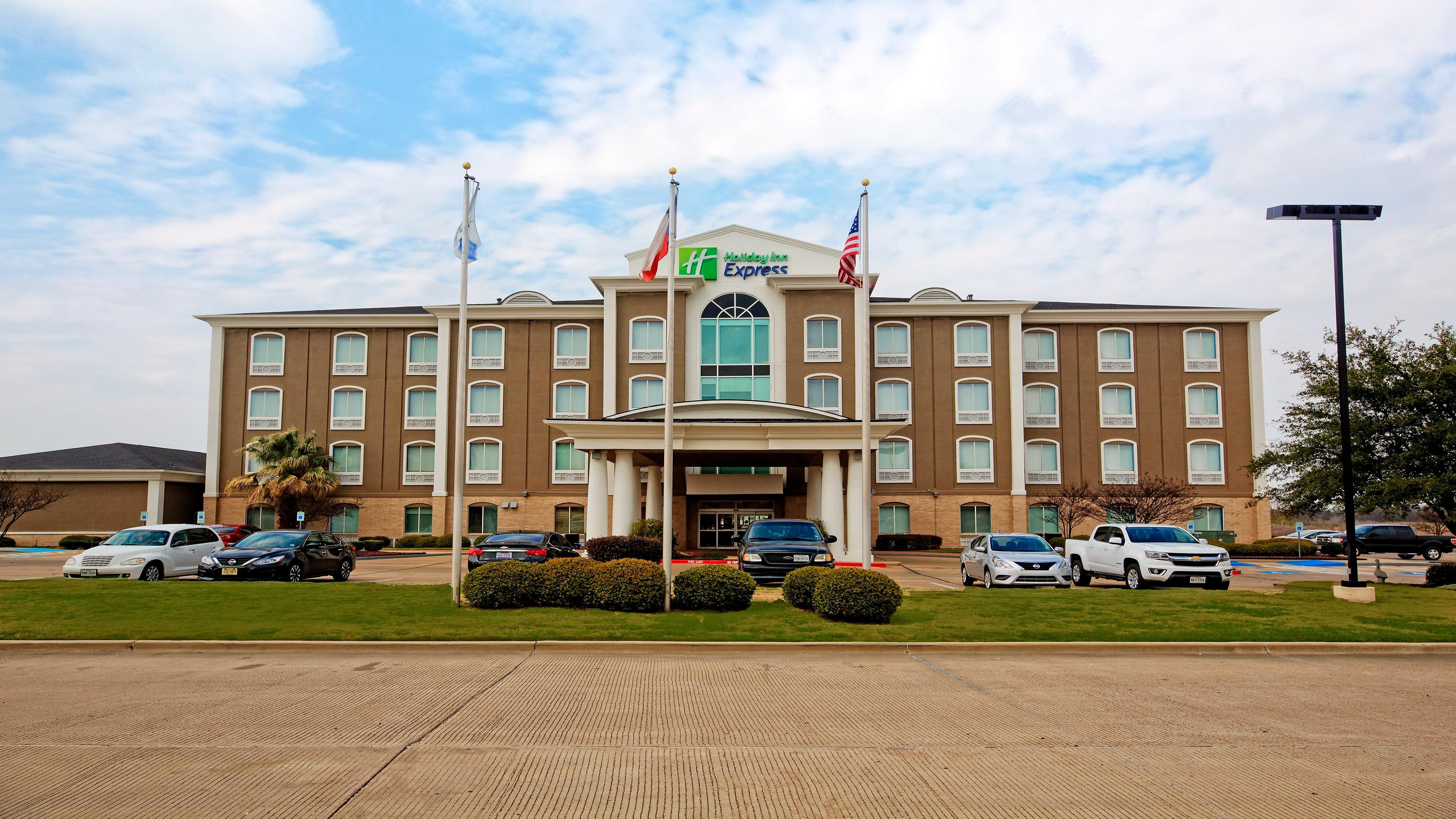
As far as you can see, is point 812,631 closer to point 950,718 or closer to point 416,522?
point 950,718

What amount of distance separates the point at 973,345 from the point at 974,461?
6.05m

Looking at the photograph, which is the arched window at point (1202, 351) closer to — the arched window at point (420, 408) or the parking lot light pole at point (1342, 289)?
the parking lot light pole at point (1342, 289)

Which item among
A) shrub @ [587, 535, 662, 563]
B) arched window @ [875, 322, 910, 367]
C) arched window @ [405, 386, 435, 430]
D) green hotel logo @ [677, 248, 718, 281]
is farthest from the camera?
arched window @ [405, 386, 435, 430]

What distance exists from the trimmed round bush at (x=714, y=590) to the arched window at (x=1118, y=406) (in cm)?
3931

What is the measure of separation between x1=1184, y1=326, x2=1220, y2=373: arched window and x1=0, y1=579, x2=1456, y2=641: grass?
34.1 meters

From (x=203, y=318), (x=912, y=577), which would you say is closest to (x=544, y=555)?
(x=912, y=577)

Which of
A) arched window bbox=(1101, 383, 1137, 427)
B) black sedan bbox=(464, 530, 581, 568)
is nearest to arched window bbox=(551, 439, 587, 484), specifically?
black sedan bbox=(464, 530, 581, 568)

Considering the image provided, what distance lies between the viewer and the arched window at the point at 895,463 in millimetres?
49594

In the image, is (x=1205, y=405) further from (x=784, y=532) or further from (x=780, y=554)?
(x=780, y=554)

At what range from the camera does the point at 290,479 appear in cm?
4747

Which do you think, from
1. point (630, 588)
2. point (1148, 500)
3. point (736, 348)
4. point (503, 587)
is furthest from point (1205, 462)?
point (503, 587)

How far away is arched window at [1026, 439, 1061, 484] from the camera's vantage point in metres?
50.3

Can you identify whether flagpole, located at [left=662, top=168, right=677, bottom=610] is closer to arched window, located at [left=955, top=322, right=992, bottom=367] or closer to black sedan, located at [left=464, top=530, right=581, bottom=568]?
black sedan, located at [left=464, top=530, right=581, bottom=568]

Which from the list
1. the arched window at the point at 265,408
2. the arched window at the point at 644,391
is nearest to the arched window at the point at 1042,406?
the arched window at the point at 644,391
